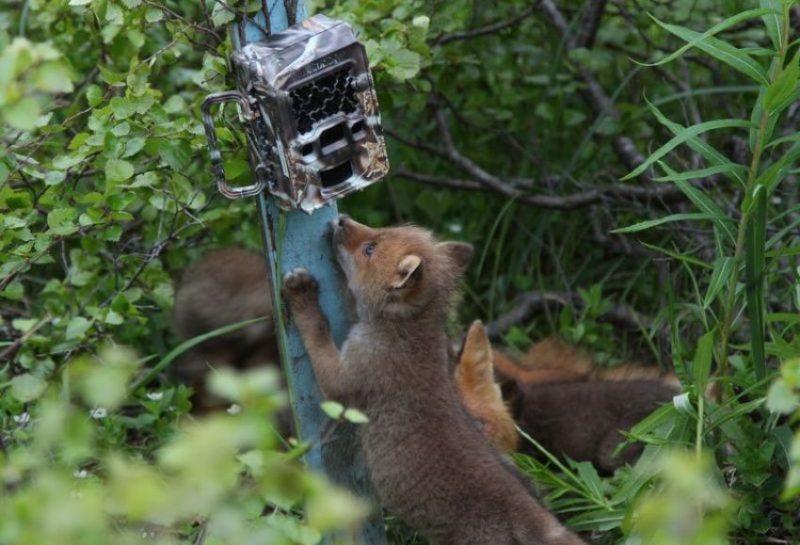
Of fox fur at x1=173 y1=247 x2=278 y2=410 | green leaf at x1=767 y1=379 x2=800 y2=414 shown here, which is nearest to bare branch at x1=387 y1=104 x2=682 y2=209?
fox fur at x1=173 y1=247 x2=278 y2=410

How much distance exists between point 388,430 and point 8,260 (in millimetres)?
1398

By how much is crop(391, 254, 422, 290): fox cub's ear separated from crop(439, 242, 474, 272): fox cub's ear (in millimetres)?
346

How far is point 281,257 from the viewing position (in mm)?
3807

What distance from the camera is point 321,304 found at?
13.0ft

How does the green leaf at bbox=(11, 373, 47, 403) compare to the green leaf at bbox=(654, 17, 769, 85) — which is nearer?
the green leaf at bbox=(654, 17, 769, 85)

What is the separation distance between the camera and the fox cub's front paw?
3842mm

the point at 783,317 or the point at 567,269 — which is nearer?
the point at 783,317

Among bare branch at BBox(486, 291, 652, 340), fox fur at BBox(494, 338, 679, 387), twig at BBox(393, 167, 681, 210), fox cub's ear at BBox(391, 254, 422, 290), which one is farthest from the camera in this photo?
bare branch at BBox(486, 291, 652, 340)

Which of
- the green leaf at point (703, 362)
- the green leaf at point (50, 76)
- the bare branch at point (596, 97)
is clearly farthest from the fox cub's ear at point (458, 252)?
the green leaf at point (50, 76)

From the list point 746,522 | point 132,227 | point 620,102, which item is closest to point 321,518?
point 746,522

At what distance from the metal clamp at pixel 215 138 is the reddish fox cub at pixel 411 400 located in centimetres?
39

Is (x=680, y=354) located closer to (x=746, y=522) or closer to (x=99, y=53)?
(x=746, y=522)

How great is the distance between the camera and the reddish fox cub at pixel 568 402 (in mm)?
5180

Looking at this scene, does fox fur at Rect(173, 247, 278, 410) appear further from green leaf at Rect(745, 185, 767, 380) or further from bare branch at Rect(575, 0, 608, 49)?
bare branch at Rect(575, 0, 608, 49)
